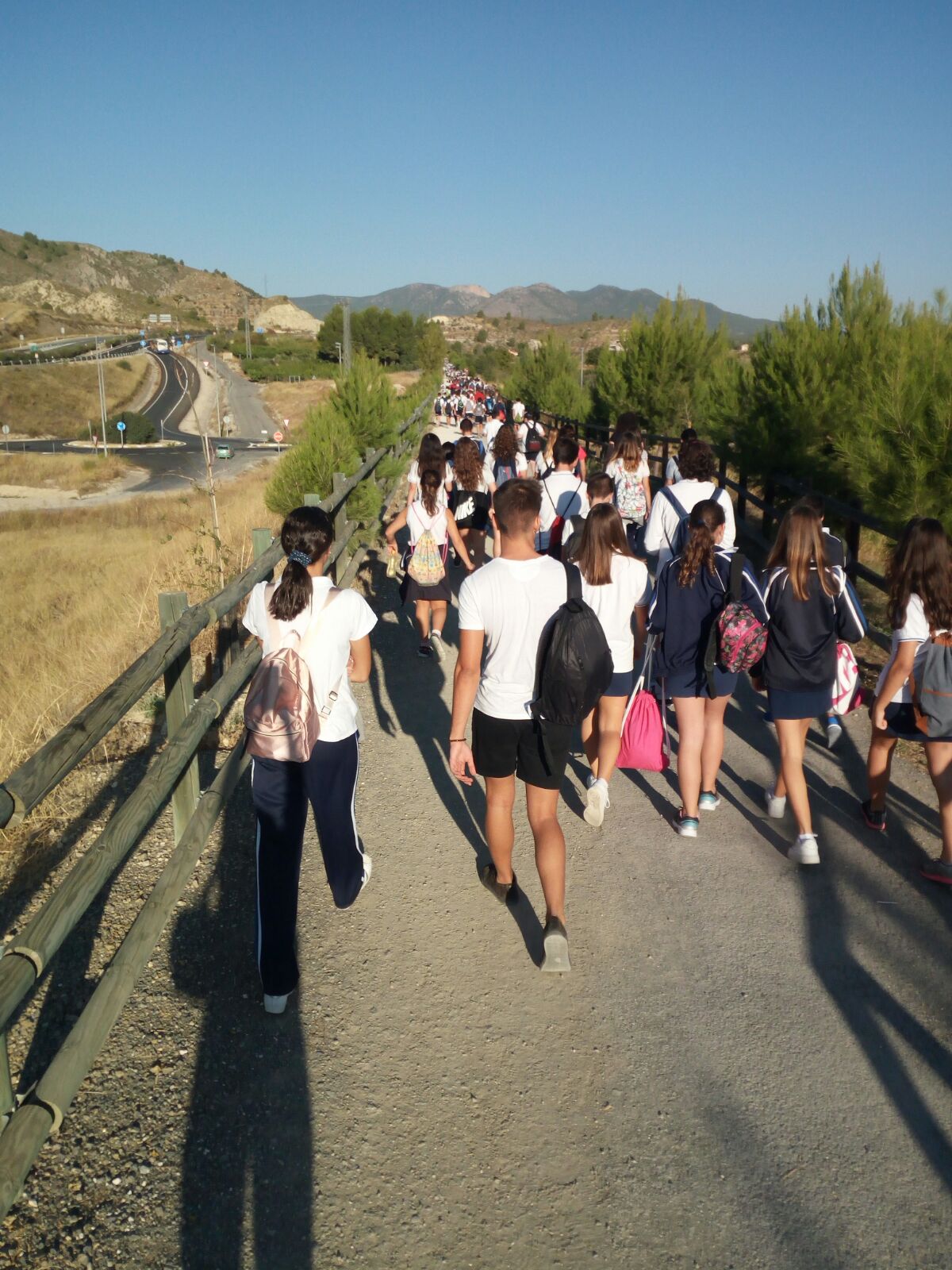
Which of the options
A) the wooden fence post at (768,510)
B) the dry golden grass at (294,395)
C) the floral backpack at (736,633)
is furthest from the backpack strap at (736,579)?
the dry golden grass at (294,395)

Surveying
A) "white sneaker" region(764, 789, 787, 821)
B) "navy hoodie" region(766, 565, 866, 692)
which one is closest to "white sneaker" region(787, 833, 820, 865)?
"white sneaker" region(764, 789, 787, 821)

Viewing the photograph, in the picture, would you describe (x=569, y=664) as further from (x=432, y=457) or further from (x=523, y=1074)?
(x=432, y=457)

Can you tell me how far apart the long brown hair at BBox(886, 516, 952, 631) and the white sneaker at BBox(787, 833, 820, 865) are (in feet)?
3.65

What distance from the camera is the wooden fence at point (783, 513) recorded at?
761 centimetres

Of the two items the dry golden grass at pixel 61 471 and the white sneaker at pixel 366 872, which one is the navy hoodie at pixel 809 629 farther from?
the dry golden grass at pixel 61 471

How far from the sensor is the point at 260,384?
94250 millimetres

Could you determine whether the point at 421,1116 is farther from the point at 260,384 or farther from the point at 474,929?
the point at 260,384

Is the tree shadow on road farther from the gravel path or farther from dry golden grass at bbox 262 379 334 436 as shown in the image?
dry golden grass at bbox 262 379 334 436

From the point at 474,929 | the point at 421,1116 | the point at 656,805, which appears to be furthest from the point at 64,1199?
the point at 656,805

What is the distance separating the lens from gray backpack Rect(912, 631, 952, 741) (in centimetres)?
433

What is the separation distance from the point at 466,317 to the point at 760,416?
183 m

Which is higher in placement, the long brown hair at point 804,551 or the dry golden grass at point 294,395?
the dry golden grass at point 294,395

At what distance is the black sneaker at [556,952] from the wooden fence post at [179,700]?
173 cm

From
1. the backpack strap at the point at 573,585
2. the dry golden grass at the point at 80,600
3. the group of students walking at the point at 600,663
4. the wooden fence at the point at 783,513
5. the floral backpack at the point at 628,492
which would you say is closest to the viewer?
the group of students walking at the point at 600,663
